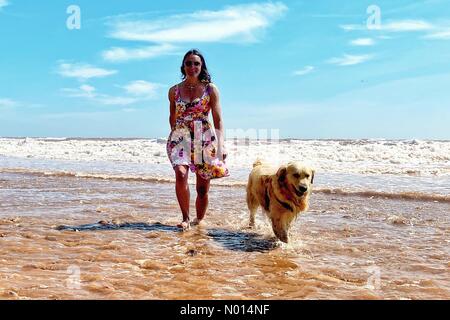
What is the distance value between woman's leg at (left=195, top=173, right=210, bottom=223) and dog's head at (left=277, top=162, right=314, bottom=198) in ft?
4.14

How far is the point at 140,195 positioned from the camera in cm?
929

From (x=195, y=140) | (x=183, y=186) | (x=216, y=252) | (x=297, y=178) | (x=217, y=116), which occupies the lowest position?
(x=216, y=252)

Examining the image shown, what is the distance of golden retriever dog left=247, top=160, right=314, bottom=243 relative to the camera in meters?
4.93

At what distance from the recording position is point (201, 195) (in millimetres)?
6051

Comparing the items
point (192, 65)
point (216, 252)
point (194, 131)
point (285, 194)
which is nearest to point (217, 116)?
point (194, 131)

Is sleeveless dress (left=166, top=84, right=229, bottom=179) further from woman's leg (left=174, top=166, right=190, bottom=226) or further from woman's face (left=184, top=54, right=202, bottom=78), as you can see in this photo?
woman's face (left=184, top=54, right=202, bottom=78)

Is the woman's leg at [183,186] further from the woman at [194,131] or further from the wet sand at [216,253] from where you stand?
the wet sand at [216,253]

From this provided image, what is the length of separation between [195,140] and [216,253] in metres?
1.76

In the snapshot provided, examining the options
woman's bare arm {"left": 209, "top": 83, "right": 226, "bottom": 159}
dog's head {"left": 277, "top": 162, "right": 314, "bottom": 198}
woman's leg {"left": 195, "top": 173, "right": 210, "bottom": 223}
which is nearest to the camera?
dog's head {"left": 277, "top": 162, "right": 314, "bottom": 198}

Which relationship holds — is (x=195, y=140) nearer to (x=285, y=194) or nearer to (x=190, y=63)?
(x=190, y=63)

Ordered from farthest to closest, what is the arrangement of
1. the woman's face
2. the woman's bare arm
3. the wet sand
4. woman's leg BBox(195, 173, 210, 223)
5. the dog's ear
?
woman's leg BBox(195, 173, 210, 223)
the woman's bare arm
the woman's face
the dog's ear
the wet sand

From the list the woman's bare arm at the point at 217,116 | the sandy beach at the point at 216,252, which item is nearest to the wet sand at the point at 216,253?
the sandy beach at the point at 216,252

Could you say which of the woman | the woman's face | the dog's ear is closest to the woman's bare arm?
the woman
